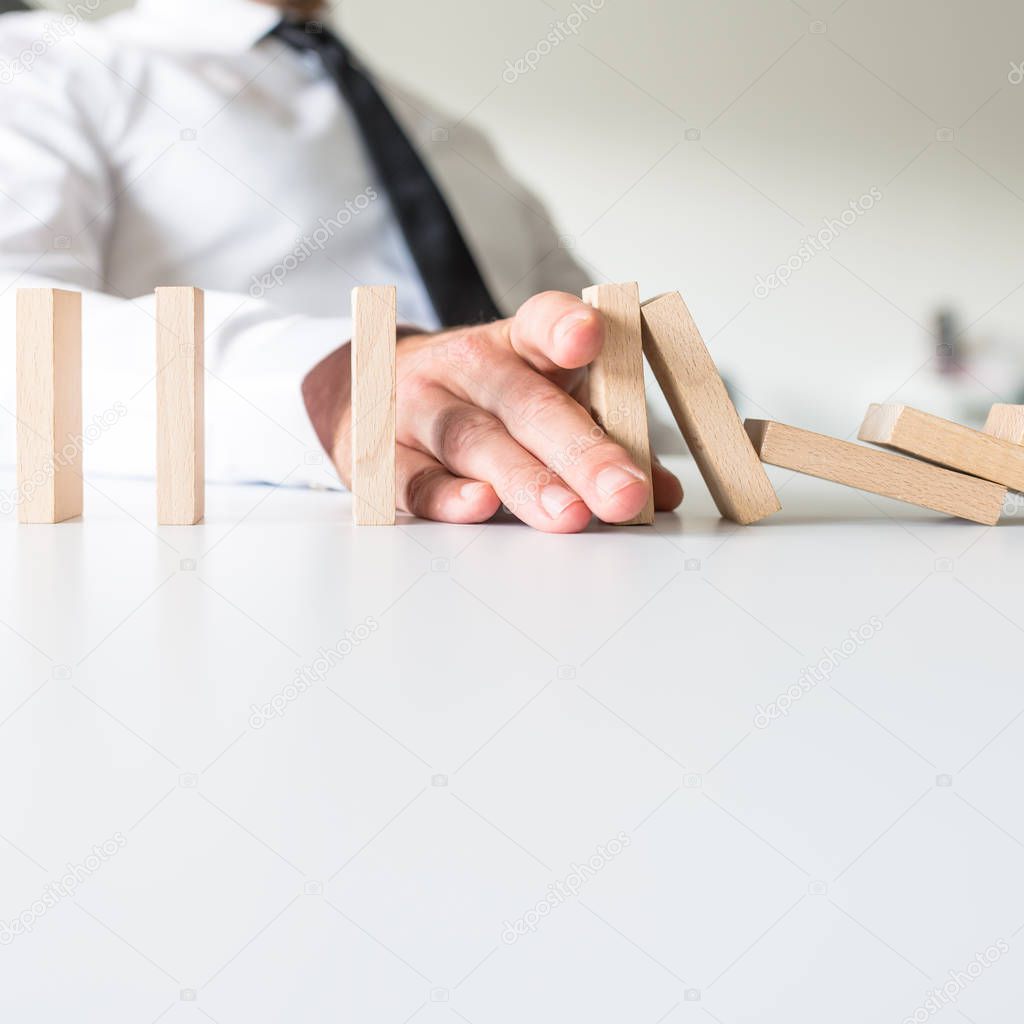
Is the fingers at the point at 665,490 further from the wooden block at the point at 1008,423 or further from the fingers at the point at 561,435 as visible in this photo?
the wooden block at the point at 1008,423

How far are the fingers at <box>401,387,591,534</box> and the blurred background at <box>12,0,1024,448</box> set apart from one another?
1.85m

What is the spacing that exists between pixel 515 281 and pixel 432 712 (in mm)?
2067

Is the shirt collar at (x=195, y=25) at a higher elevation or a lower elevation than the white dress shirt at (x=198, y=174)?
higher

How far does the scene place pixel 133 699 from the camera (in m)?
0.29

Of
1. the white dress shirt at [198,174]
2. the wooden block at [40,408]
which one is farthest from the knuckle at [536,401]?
the white dress shirt at [198,174]

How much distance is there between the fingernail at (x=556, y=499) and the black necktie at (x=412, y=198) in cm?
132

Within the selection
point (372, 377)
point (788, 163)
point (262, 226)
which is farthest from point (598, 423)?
point (788, 163)

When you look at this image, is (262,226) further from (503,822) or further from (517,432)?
(503,822)

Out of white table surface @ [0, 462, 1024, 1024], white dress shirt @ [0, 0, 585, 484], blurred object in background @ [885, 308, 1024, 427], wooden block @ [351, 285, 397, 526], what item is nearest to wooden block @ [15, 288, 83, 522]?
wooden block @ [351, 285, 397, 526]

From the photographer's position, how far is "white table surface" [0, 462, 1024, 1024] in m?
0.23

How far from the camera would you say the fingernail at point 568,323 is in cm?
61

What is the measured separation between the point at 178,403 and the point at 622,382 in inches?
10.9

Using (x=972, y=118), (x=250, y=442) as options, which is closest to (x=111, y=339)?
(x=250, y=442)

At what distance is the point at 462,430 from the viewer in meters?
0.68
